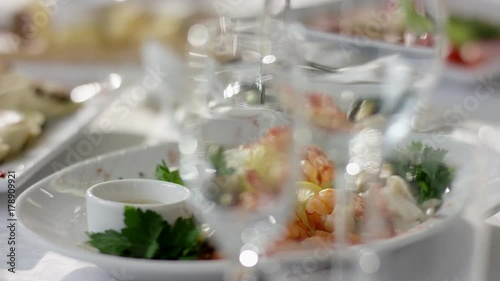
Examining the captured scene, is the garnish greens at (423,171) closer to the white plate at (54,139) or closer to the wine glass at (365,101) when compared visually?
the wine glass at (365,101)

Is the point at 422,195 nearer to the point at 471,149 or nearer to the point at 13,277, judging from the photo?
the point at 471,149

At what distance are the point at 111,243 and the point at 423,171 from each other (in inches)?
9.4

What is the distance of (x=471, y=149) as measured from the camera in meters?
0.60

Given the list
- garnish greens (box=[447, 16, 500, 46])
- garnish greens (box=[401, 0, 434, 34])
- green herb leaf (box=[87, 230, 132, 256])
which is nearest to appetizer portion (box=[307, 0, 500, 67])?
garnish greens (box=[401, 0, 434, 34])

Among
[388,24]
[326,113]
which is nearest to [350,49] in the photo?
[388,24]

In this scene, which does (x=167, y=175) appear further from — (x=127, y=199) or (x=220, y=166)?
(x=220, y=166)

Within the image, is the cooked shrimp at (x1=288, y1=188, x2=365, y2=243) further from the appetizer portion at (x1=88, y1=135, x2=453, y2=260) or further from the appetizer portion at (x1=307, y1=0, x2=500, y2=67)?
Result: the appetizer portion at (x1=307, y1=0, x2=500, y2=67)

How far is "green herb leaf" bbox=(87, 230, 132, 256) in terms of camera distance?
18.9 inches

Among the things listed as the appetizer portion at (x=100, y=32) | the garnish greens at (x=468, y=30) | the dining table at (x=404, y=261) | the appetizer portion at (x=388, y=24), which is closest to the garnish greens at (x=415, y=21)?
the appetizer portion at (x=388, y=24)

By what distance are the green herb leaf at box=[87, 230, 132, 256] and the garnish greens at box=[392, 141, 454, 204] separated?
19cm

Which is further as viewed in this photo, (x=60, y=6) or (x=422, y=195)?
(x=60, y=6)

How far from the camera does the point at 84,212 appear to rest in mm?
588

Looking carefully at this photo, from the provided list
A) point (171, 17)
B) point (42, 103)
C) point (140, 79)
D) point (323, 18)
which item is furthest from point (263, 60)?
point (171, 17)

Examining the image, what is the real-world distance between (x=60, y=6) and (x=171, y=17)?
0.24m
